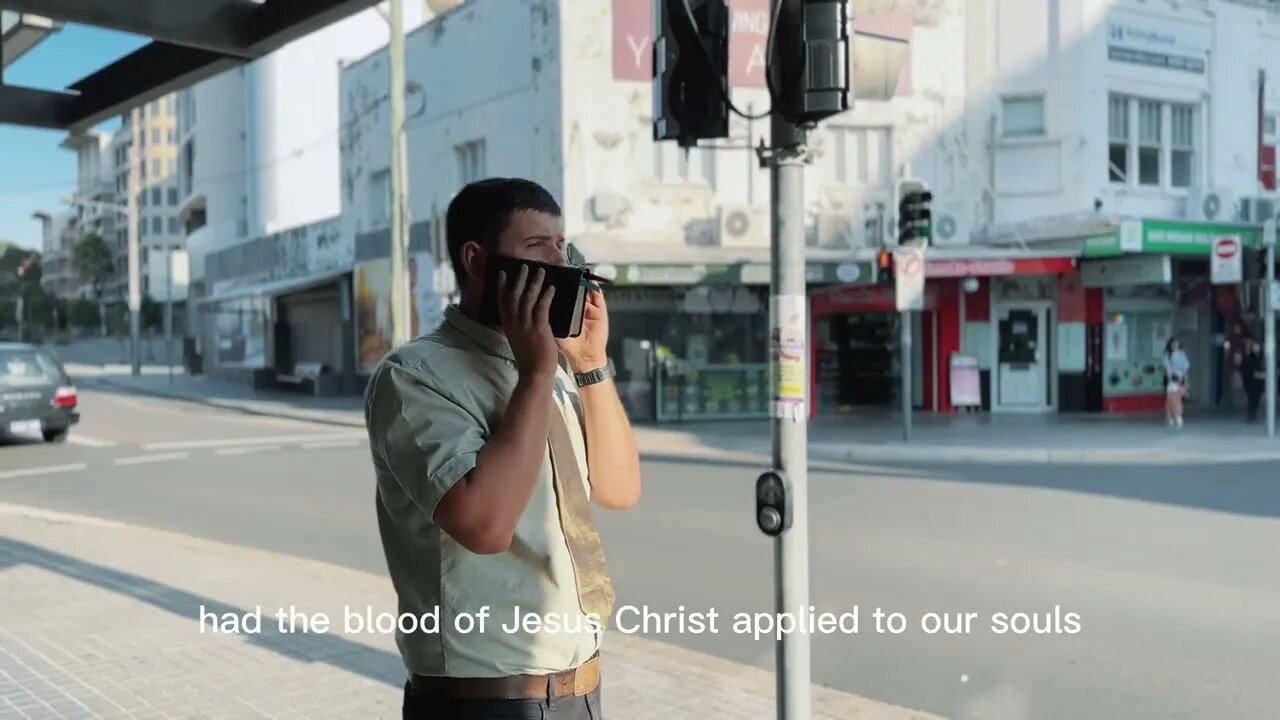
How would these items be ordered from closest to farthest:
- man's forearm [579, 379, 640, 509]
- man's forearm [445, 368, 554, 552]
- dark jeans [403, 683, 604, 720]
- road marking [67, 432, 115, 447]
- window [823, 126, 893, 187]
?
man's forearm [445, 368, 554, 552], dark jeans [403, 683, 604, 720], man's forearm [579, 379, 640, 509], road marking [67, 432, 115, 447], window [823, 126, 893, 187]

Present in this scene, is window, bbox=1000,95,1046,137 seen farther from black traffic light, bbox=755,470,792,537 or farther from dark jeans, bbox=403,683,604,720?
dark jeans, bbox=403,683,604,720

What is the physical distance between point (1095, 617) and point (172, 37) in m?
5.70

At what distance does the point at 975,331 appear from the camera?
858 inches

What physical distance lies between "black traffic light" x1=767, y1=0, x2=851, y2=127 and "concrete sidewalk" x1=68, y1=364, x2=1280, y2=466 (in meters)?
11.8

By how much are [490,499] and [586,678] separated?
0.51 meters

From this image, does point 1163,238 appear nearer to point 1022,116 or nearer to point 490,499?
point 1022,116

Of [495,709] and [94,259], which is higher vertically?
[94,259]

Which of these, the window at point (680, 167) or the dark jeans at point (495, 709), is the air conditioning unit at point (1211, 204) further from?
the dark jeans at point (495, 709)

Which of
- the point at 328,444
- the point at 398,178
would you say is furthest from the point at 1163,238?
the point at 328,444

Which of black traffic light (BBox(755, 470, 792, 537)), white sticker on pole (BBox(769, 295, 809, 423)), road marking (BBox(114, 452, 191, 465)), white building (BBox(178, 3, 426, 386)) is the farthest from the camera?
white building (BBox(178, 3, 426, 386))

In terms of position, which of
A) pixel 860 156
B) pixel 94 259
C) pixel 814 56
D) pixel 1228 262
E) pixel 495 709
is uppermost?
pixel 94 259

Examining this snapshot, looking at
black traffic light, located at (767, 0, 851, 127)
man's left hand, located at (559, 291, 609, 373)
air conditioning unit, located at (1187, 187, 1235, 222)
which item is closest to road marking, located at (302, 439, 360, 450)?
black traffic light, located at (767, 0, 851, 127)

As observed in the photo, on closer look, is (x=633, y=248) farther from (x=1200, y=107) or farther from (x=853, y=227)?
(x=1200, y=107)

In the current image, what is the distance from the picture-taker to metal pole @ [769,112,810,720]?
12.3 ft
